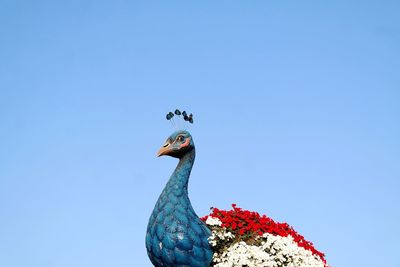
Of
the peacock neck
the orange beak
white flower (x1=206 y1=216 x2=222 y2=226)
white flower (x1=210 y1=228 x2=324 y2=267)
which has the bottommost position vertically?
white flower (x1=210 y1=228 x2=324 y2=267)

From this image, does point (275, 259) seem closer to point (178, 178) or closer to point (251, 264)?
point (251, 264)

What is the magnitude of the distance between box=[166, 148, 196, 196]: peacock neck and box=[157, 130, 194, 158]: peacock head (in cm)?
11

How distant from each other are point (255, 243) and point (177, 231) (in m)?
1.75

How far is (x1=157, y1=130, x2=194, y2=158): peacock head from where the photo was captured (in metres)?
13.1

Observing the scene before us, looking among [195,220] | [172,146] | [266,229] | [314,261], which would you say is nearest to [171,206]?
[195,220]

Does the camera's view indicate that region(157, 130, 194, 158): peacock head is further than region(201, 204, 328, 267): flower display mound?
Yes

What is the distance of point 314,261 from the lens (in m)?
12.8

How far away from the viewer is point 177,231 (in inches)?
475

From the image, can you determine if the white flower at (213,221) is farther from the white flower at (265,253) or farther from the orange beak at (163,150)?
the orange beak at (163,150)

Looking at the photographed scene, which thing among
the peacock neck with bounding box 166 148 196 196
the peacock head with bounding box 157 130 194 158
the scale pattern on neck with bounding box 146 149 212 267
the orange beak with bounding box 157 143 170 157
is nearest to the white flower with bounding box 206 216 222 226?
the scale pattern on neck with bounding box 146 149 212 267

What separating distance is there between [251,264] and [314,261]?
1.58 meters

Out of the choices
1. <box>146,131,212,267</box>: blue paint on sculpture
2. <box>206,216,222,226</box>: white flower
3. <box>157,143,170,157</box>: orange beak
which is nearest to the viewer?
→ <box>146,131,212,267</box>: blue paint on sculpture

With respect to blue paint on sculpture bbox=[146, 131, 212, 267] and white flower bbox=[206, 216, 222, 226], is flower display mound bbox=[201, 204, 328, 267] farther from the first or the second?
blue paint on sculpture bbox=[146, 131, 212, 267]

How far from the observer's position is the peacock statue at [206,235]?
1207 cm
